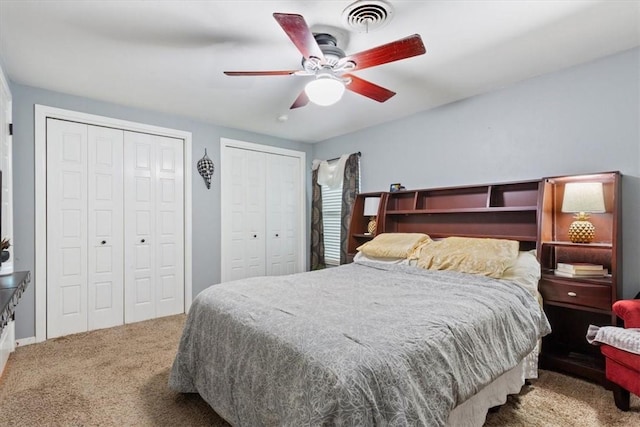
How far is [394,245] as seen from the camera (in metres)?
3.22

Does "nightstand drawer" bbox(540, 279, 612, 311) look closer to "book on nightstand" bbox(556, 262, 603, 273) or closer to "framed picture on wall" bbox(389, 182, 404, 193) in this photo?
"book on nightstand" bbox(556, 262, 603, 273)

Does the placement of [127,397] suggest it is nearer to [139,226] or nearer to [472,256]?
[139,226]

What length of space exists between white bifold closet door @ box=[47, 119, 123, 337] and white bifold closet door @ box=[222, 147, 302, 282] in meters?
Result: 1.27

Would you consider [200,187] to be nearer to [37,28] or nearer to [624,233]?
[37,28]

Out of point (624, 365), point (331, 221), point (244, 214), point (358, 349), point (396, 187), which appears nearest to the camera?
point (358, 349)

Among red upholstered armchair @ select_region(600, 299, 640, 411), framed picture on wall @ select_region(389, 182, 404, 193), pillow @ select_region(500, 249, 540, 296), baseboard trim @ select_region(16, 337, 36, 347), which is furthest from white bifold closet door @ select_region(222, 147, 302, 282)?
red upholstered armchair @ select_region(600, 299, 640, 411)

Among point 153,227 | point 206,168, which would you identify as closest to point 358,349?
point 153,227

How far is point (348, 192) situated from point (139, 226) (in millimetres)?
2673

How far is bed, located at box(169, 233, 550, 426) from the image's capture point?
1.19m

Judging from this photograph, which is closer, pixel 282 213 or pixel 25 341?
pixel 25 341

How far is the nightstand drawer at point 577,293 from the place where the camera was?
2242 millimetres

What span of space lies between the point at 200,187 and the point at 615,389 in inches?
168

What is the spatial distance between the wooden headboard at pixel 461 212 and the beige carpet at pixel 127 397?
117 centimetres

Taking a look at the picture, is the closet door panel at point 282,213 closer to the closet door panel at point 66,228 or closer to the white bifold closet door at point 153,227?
the white bifold closet door at point 153,227
